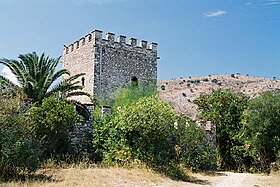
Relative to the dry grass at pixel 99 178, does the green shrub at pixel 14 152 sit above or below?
above

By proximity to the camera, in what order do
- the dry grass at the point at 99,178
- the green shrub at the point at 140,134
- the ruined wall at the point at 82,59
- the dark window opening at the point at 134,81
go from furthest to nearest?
the dark window opening at the point at 134,81 → the ruined wall at the point at 82,59 → the green shrub at the point at 140,134 → the dry grass at the point at 99,178

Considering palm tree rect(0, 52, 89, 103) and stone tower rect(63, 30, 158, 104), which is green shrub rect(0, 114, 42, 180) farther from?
stone tower rect(63, 30, 158, 104)

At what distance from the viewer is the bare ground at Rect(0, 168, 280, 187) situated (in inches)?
380

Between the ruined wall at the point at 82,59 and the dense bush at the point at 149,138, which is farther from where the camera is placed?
the ruined wall at the point at 82,59

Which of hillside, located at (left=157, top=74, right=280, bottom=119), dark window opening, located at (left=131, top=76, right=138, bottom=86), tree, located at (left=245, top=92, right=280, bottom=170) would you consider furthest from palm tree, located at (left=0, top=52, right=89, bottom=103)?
hillside, located at (left=157, top=74, right=280, bottom=119)

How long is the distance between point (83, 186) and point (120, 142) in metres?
4.69

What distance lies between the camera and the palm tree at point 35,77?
1508cm

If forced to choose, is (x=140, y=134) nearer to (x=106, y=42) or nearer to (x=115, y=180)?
(x=115, y=180)

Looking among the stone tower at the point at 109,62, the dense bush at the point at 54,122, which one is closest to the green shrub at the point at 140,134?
the dense bush at the point at 54,122

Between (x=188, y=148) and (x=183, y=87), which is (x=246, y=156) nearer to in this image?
(x=188, y=148)

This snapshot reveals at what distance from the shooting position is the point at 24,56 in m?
15.8

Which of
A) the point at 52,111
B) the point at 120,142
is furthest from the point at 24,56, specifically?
the point at 120,142

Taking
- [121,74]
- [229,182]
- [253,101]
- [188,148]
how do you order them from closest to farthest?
[229,182] < [188,148] < [253,101] < [121,74]

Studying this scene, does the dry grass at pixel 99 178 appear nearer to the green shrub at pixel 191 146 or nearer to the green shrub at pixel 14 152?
the green shrub at pixel 14 152
